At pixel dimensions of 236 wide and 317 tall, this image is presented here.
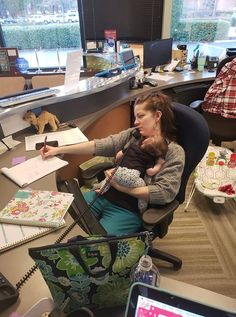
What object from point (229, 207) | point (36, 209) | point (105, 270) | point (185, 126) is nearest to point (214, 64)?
point (229, 207)

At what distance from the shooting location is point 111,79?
7.59 feet

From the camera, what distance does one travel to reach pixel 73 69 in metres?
1.93

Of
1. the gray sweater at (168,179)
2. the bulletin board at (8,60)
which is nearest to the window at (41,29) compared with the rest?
the bulletin board at (8,60)

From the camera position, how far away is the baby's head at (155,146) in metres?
A: 1.32

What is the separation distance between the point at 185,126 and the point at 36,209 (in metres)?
0.81

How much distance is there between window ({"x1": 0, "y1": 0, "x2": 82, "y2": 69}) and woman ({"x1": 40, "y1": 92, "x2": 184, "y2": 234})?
273cm

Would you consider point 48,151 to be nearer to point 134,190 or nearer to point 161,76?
point 134,190

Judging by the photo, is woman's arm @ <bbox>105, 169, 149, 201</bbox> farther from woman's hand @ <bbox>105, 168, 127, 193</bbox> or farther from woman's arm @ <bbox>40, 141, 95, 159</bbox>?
woman's arm @ <bbox>40, 141, 95, 159</bbox>

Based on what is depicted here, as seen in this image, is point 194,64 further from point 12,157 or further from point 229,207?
point 12,157

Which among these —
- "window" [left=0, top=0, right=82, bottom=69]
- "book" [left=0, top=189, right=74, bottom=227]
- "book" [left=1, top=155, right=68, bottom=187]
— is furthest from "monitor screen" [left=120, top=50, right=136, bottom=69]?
"book" [left=0, top=189, right=74, bottom=227]

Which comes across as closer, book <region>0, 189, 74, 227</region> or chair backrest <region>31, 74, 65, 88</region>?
book <region>0, 189, 74, 227</region>

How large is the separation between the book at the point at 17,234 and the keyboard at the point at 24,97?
3.02 ft

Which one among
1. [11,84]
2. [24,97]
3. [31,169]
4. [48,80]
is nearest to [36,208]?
[31,169]

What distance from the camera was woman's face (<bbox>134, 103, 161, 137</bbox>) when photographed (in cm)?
135
